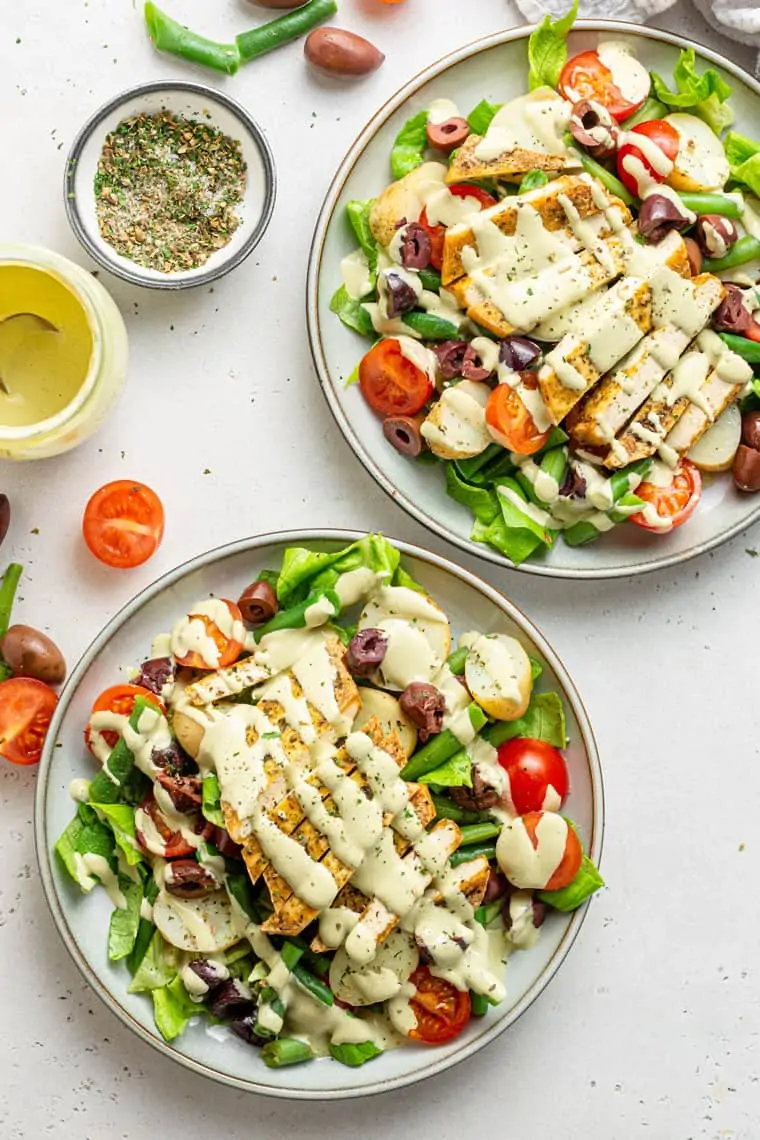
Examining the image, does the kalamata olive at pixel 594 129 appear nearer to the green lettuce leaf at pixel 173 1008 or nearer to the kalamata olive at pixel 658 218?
the kalamata olive at pixel 658 218

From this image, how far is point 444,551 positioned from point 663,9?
1.54 meters

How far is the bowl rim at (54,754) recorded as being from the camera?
286 cm

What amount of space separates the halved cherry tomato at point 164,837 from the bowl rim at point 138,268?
4.22 feet

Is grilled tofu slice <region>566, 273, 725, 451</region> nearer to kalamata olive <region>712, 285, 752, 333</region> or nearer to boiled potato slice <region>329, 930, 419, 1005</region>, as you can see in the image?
kalamata olive <region>712, 285, 752, 333</region>

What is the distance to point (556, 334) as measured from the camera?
3.03m

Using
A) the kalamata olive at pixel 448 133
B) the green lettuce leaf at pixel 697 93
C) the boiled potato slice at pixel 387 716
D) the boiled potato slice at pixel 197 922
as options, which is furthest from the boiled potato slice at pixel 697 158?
the boiled potato slice at pixel 197 922

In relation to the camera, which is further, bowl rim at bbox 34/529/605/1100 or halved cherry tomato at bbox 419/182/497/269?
halved cherry tomato at bbox 419/182/497/269

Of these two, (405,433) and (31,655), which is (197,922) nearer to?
(31,655)

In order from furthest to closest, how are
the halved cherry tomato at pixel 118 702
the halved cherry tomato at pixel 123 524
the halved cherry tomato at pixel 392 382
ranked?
the halved cherry tomato at pixel 123 524 < the halved cherry tomato at pixel 392 382 < the halved cherry tomato at pixel 118 702

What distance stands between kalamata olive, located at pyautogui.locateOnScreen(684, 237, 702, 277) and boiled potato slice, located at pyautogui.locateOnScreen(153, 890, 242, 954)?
1897 millimetres

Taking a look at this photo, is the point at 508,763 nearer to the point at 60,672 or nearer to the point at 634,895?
the point at 634,895

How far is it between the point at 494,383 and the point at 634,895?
4.63 feet

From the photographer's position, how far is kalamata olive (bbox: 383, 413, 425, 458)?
3.04m

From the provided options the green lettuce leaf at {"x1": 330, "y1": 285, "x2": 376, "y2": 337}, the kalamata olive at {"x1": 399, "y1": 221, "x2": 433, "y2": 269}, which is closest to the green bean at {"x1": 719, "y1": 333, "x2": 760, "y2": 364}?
the kalamata olive at {"x1": 399, "y1": 221, "x2": 433, "y2": 269}
